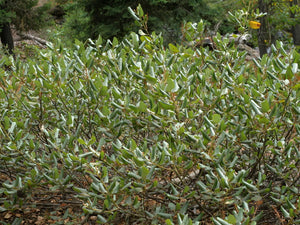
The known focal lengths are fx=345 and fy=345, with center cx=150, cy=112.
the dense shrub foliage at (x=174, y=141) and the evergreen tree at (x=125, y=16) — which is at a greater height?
Answer: the dense shrub foliage at (x=174, y=141)

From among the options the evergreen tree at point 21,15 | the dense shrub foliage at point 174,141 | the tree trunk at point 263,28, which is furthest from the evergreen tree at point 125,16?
the dense shrub foliage at point 174,141

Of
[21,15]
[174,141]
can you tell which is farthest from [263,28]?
[21,15]

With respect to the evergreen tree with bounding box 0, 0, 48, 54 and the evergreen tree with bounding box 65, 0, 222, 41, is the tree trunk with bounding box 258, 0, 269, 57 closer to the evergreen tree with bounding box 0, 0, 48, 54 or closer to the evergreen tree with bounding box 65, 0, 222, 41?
the evergreen tree with bounding box 65, 0, 222, 41

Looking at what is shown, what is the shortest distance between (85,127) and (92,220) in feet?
2.71

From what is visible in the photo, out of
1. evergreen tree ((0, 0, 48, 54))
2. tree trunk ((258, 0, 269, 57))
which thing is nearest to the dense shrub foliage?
tree trunk ((258, 0, 269, 57))

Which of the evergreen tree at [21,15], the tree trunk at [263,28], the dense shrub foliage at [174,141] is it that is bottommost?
the evergreen tree at [21,15]

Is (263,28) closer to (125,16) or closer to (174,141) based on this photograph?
(125,16)

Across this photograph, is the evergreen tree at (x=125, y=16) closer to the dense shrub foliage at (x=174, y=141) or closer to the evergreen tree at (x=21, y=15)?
the evergreen tree at (x=21, y=15)

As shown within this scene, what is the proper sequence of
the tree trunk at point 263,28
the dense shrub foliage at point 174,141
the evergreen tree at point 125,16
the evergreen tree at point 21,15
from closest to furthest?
the dense shrub foliage at point 174,141
the tree trunk at point 263,28
the evergreen tree at point 125,16
the evergreen tree at point 21,15

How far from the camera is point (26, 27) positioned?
457 inches

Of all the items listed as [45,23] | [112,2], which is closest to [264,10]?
[112,2]

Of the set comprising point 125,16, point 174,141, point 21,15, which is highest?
point 174,141

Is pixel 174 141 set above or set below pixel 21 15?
above

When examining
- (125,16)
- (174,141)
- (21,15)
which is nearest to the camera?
(174,141)
